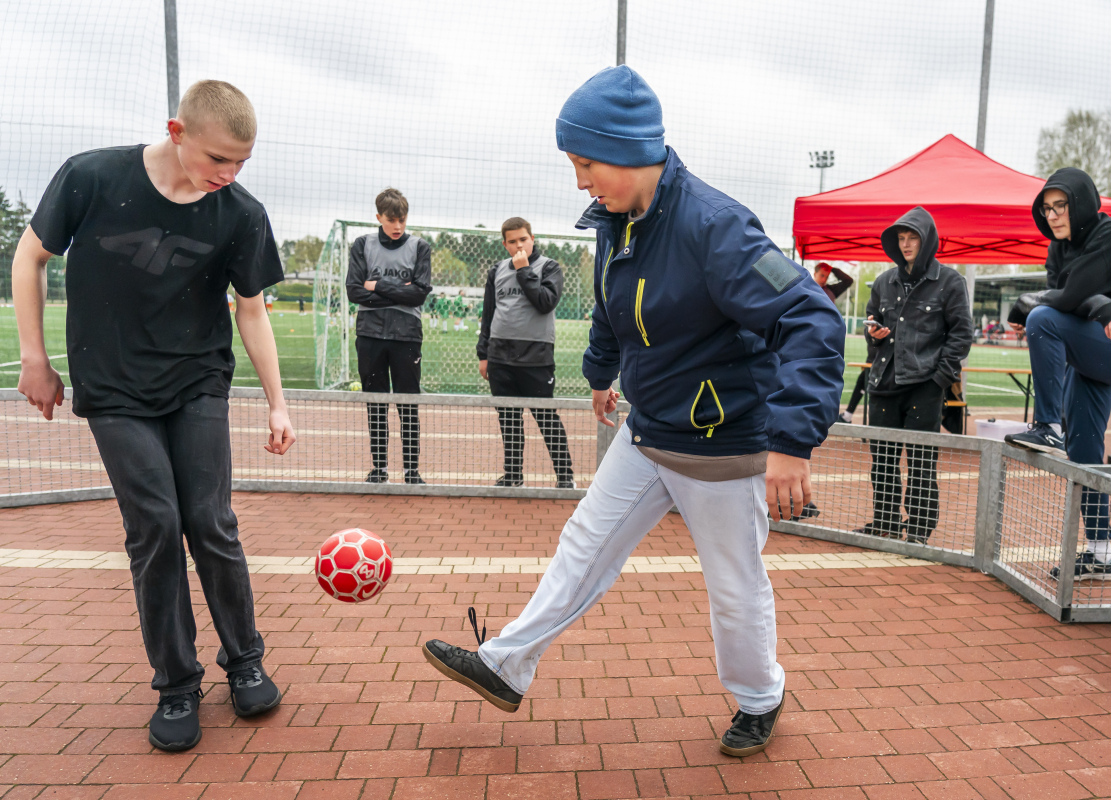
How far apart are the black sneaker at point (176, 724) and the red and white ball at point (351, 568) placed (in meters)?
0.59

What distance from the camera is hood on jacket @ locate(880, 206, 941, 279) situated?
4.86 metres

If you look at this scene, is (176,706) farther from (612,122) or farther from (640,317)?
(612,122)

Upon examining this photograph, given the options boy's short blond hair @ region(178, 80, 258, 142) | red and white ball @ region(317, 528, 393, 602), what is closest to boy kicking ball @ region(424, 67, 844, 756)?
red and white ball @ region(317, 528, 393, 602)

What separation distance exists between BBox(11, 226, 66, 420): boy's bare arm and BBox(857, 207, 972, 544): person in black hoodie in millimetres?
4219

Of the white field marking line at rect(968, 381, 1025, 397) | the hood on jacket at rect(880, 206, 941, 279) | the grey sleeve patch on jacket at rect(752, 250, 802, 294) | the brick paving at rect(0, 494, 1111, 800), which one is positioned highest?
the hood on jacket at rect(880, 206, 941, 279)

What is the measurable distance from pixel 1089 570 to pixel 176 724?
159 inches

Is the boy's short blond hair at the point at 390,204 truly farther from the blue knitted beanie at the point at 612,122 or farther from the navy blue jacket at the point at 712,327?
the blue knitted beanie at the point at 612,122

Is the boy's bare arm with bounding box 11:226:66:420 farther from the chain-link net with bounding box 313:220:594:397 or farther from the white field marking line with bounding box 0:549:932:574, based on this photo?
the chain-link net with bounding box 313:220:594:397

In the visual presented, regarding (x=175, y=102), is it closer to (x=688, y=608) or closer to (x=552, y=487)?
(x=552, y=487)

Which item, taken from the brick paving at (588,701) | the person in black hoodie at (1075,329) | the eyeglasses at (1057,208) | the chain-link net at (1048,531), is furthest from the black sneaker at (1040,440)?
the eyeglasses at (1057,208)

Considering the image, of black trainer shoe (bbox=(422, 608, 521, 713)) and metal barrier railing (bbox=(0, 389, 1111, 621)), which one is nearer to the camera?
black trainer shoe (bbox=(422, 608, 521, 713))

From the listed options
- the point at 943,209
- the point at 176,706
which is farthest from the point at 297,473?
the point at 943,209

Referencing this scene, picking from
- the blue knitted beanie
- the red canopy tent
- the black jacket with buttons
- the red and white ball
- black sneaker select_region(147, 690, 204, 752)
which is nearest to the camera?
the blue knitted beanie

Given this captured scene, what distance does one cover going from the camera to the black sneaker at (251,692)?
2.66 metres
